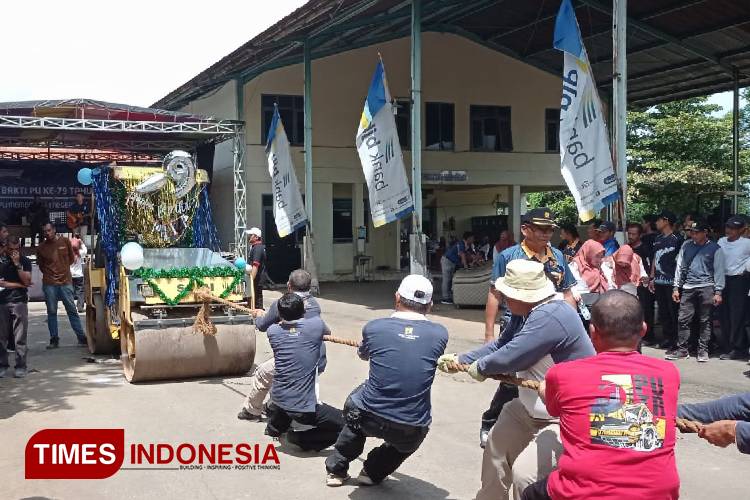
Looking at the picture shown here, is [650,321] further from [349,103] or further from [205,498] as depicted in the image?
[349,103]

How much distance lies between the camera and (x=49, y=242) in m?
11.2

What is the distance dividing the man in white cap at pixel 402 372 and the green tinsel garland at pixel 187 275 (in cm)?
434

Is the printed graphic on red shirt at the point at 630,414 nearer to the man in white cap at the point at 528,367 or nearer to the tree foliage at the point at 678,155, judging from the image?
the man in white cap at the point at 528,367

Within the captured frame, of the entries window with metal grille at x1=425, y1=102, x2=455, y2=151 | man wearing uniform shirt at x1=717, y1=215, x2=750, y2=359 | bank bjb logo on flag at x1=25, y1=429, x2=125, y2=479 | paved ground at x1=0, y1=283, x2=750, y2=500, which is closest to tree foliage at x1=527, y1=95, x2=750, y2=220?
window with metal grille at x1=425, y1=102, x2=455, y2=151

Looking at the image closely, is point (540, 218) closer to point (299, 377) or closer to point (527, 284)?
point (527, 284)

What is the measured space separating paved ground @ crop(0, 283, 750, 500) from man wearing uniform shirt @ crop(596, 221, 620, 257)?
175 cm

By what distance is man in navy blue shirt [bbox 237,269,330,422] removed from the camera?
6.65 metres

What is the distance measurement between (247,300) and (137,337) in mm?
1473

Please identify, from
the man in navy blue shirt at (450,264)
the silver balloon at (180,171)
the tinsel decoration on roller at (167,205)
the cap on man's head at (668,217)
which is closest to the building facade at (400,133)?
the man in navy blue shirt at (450,264)

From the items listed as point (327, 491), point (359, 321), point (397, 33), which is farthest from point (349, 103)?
point (327, 491)

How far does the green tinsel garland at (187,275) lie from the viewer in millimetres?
8852

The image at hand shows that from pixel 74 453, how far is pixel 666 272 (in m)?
8.25

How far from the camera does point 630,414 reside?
2955mm

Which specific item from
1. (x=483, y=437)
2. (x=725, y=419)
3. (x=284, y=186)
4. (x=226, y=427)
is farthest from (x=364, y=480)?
(x=284, y=186)
